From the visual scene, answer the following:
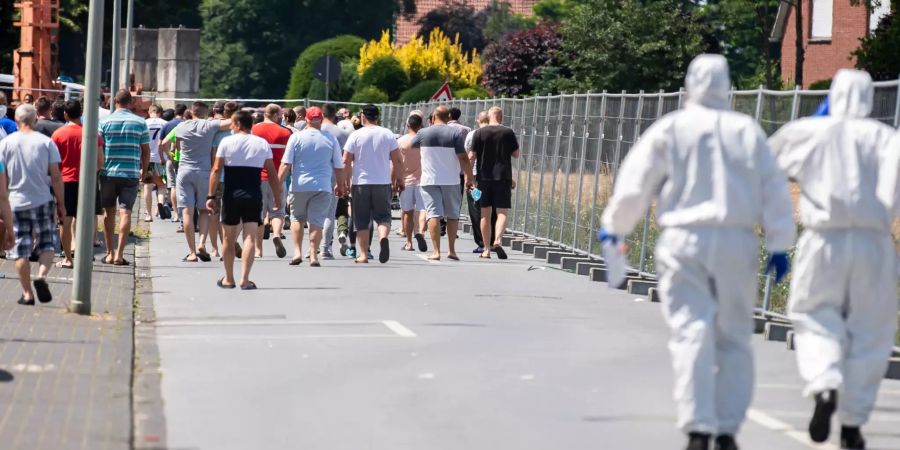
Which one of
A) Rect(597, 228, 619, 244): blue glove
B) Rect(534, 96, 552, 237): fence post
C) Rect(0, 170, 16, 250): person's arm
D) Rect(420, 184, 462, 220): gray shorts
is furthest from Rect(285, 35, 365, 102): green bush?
Rect(597, 228, 619, 244): blue glove

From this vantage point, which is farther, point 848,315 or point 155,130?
point 155,130

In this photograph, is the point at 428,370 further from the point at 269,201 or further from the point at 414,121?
the point at 414,121

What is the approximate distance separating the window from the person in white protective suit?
44.1m

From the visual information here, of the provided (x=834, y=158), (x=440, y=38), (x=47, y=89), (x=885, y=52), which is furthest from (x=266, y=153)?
(x=440, y=38)

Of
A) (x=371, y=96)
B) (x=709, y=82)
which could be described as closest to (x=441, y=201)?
(x=709, y=82)

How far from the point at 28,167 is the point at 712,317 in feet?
25.6

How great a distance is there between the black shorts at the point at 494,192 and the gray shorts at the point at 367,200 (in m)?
1.51

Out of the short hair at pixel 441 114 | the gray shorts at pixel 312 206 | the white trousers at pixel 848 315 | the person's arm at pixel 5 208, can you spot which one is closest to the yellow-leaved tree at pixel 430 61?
the short hair at pixel 441 114

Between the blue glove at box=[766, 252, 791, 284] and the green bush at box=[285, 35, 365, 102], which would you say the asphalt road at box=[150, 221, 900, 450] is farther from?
the green bush at box=[285, 35, 365, 102]

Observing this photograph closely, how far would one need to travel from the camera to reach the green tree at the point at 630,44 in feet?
171

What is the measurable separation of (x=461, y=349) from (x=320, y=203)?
21.4 ft

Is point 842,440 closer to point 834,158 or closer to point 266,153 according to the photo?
point 834,158

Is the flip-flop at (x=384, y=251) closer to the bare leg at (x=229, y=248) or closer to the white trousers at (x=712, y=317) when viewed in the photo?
the bare leg at (x=229, y=248)

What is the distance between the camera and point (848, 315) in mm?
8078
